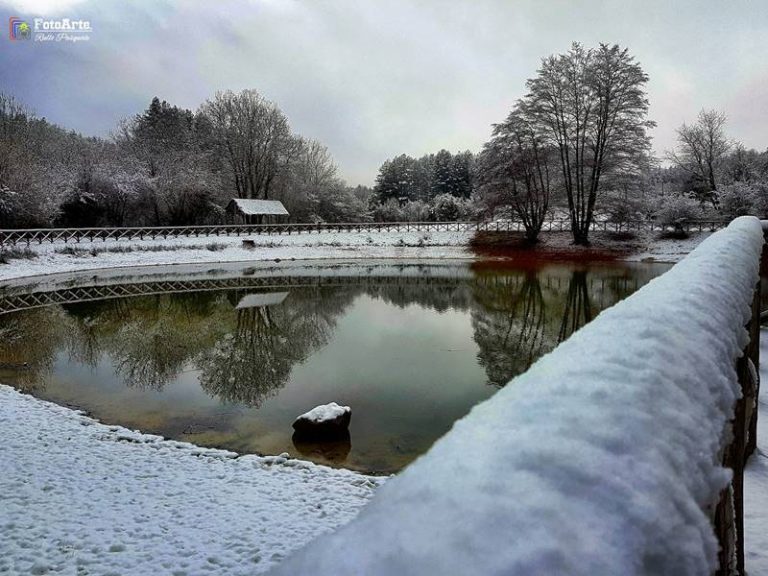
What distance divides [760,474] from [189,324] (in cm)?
1454

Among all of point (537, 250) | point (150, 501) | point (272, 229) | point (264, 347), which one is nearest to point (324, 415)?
point (150, 501)

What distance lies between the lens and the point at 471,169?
46812mm

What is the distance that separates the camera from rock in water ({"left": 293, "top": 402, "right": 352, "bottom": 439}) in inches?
285

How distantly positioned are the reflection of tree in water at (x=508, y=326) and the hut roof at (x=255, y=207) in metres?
29.0

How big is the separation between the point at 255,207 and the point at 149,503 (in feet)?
146

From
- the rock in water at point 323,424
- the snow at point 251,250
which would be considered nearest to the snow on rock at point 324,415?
the rock in water at point 323,424

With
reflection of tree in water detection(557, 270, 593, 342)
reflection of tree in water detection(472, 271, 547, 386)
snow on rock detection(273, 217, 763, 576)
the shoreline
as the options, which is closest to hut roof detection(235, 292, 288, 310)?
reflection of tree in water detection(472, 271, 547, 386)

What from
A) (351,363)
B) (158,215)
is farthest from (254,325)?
(158,215)

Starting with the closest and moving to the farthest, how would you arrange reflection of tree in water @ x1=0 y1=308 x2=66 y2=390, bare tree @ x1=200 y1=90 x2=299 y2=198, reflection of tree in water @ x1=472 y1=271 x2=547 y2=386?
reflection of tree in water @ x1=0 y1=308 x2=66 y2=390 → reflection of tree in water @ x1=472 y1=271 x2=547 y2=386 → bare tree @ x1=200 y1=90 x2=299 y2=198

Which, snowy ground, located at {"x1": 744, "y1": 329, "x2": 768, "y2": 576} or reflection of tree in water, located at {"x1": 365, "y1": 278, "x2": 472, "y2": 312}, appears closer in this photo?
snowy ground, located at {"x1": 744, "y1": 329, "x2": 768, "y2": 576}

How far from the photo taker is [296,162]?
6147cm

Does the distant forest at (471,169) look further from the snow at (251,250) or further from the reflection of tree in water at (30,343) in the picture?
the reflection of tree in water at (30,343)

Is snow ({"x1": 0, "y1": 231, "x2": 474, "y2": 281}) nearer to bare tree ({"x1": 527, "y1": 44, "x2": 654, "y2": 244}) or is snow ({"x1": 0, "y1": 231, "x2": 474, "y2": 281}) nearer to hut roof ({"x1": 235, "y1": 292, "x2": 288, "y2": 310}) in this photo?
bare tree ({"x1": 527, "y1": 44, "x2": 654, "y2": 244})

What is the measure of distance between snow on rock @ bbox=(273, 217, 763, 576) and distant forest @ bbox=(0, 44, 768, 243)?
37371 mm
